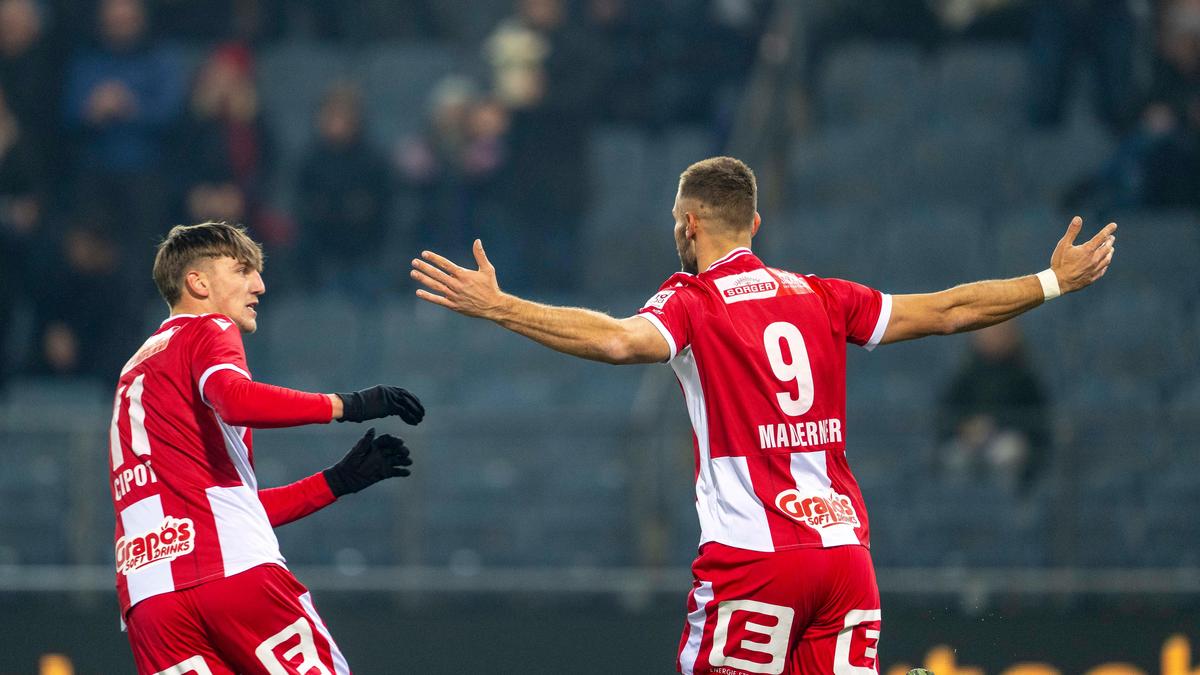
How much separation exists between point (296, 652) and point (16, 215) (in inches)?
307

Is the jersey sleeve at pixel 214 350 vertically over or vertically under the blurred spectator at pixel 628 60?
under

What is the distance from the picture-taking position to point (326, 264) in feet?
39.3

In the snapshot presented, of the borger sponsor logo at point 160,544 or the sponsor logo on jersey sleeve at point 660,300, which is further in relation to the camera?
the sponsor logo on jersey sleeve at point 660,300

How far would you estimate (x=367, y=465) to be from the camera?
205 inches

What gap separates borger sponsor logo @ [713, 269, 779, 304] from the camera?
15.9 feet

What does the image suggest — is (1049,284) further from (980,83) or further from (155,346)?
(980,83)

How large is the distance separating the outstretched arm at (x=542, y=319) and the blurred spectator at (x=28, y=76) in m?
8.86

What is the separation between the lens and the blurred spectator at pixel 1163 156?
35.9ft

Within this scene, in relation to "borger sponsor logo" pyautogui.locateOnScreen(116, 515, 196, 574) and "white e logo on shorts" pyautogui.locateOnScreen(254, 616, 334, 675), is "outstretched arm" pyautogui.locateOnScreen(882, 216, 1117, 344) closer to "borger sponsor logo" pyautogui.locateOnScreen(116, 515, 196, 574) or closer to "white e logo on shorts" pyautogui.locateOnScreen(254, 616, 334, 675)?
"white e logo on shorts" pyautogui.locateOnScreen(254, 616, 334, 675)

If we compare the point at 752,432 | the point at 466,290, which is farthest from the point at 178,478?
the point at 752,432

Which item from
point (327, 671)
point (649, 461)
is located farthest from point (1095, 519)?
point (327, 671)

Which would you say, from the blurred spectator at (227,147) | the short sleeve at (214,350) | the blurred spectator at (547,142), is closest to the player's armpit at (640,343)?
the short sleeve at (214,350)

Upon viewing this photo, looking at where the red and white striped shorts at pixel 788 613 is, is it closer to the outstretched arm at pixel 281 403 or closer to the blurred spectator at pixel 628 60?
the outstretched arm at pixel 281 403

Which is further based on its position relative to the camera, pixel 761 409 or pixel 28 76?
pixel 28 76
